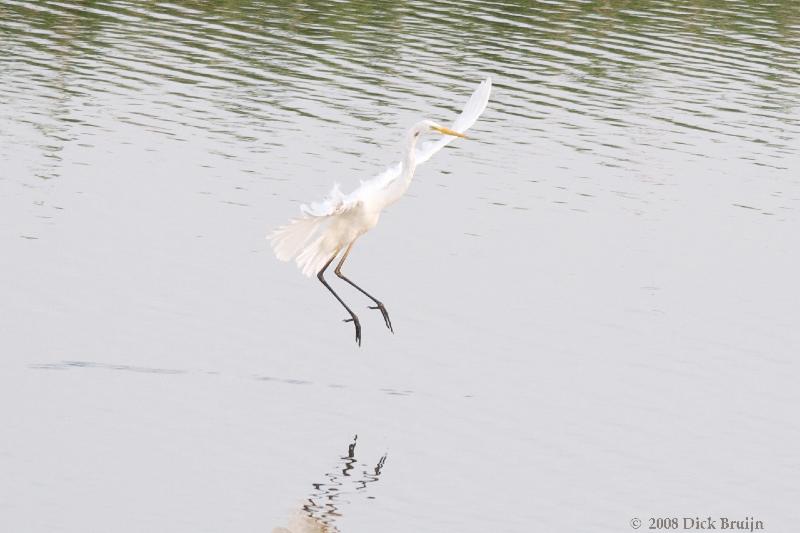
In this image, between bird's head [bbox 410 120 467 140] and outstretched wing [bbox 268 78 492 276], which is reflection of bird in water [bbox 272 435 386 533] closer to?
outstretched wing [bbox 268 78 492 276]

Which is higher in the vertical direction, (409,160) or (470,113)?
(470,113)

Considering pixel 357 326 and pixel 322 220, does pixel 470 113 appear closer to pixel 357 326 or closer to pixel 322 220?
pixel 322 220

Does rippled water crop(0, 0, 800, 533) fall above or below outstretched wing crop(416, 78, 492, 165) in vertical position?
below

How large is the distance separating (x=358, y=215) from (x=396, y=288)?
184 cm

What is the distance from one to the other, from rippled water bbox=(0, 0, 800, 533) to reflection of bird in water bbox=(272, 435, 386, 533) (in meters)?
0.06

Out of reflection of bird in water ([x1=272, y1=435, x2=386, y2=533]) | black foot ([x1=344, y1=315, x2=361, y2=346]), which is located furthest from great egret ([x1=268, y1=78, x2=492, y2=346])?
reflection of bird in water ([x1=272, y1=435, x2=386, y2=533])

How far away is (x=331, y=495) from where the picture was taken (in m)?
11.3

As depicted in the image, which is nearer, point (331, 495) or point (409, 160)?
point (331, 495)

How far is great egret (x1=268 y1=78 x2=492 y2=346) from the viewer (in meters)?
13.7

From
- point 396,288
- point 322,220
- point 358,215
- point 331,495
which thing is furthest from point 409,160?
point 331,495

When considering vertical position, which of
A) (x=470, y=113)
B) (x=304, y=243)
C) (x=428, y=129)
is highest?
(x=470, y=113)

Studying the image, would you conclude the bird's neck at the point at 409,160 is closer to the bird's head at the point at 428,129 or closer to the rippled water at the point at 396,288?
the bird's head at the point at 428,129

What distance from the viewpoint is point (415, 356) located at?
14125 millimetres

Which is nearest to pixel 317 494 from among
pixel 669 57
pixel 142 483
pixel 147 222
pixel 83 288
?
pixel 142 483
